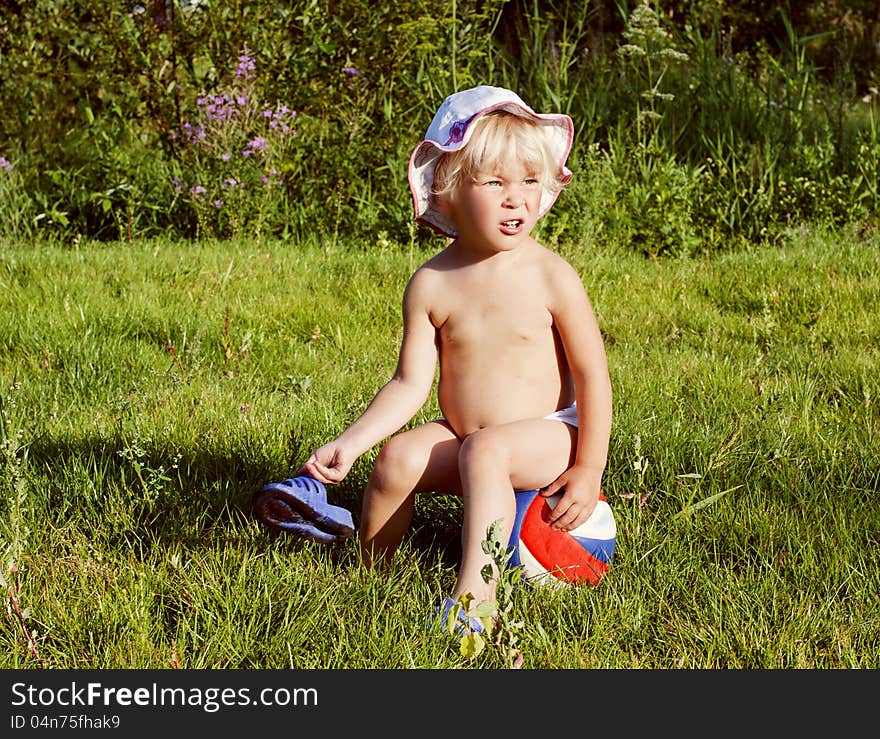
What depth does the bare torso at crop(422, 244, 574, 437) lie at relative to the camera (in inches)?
101

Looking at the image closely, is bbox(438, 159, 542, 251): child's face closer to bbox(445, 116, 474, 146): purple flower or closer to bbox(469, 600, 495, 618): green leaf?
bbox(445, 116, 474, 146): purple flower

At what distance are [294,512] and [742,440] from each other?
5.06ft

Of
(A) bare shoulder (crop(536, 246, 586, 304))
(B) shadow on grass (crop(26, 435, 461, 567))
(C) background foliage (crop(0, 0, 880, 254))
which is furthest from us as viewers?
(C) background foliage (crop(0, 0, 880, 254))

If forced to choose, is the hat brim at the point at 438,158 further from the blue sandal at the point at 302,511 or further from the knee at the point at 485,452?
the blue sandal at the point at 302,511

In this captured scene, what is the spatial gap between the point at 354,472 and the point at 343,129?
3984mm

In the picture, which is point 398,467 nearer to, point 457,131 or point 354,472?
point 354,472

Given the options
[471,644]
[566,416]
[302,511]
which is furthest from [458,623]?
[566,416]

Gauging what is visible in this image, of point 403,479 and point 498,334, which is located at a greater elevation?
point 498,334

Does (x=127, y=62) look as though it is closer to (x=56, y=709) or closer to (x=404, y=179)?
(x=404, y=179)

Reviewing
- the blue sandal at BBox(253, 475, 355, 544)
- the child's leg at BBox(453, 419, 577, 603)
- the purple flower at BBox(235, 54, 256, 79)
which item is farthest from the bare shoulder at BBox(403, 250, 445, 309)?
the purple flower at BBox(235, 54, 256, 79)

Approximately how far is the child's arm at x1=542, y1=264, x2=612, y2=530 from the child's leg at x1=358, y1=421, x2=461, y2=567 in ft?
0.93

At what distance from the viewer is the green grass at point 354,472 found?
7.73 ft

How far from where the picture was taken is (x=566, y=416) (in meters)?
2.67

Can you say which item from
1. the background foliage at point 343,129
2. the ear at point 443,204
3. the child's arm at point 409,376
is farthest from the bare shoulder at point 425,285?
the background foliage at point 343,129
